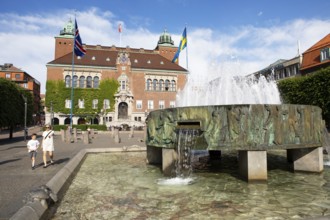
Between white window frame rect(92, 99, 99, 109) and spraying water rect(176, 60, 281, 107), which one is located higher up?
white window frame rect(92, 99, 99, 109)

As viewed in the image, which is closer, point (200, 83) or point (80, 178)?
point (80, 178)

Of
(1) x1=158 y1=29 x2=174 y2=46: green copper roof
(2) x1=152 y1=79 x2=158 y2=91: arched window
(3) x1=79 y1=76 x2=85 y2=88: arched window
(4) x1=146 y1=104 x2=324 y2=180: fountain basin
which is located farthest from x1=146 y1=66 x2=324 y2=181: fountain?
(1) x1=158 y1=29 x2=174 y2=46: green copper roof

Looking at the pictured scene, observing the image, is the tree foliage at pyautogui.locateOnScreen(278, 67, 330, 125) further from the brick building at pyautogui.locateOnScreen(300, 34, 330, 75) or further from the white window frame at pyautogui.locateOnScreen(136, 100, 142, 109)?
the white window frame at pyautogui.locateOnScreen(136, 100, 142, 109)

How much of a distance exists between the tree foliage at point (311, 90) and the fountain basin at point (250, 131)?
22702 millimetres

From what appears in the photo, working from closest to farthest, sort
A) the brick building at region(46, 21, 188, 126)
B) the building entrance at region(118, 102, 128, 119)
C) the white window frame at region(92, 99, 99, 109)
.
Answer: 1. the brick building at region(46, 21, 188, 126)
2. the white window frame at region(92, 99, 99, 109)
3. the building entrance at region(118, 102, 128, 119)

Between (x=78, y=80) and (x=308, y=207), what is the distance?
51.0m

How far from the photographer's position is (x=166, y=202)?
588cm

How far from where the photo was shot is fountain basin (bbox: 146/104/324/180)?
752 centimetres

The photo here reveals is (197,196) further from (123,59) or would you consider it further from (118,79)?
(123,59)

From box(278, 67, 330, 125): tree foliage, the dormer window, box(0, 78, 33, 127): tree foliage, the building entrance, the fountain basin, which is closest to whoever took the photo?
the fountain basin

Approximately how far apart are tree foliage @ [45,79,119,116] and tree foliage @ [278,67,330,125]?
3263 cm

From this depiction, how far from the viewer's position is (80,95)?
50500 millimetres

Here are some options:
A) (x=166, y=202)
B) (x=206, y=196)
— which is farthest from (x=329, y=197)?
(x=166, y=202)

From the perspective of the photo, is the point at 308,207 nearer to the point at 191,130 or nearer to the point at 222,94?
the point at 191,130
